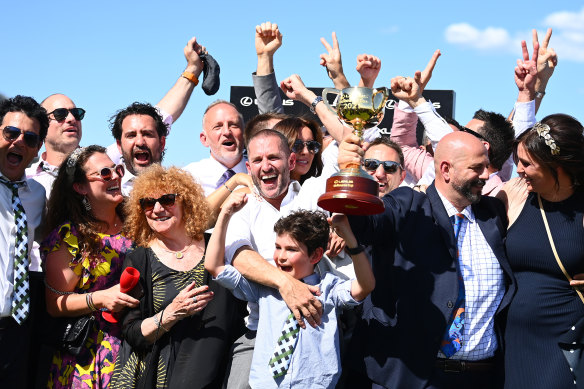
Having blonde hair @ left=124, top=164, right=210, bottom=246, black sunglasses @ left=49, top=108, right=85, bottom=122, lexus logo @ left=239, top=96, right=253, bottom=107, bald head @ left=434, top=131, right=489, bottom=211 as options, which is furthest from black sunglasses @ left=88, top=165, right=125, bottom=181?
lexus logo @ left=239, top=96, right=253, bottom=107

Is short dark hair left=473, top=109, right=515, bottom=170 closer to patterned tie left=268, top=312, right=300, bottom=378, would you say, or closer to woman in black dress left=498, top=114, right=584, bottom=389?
woman in black dress left=498, top=114, right=584, bottom=389

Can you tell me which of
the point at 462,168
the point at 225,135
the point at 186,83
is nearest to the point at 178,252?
the point at 225,135

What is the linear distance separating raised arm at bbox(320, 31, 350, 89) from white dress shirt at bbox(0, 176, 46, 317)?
8.12 ft

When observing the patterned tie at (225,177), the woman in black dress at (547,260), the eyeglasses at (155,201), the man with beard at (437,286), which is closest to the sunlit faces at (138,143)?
the patterned tie at (225,177)

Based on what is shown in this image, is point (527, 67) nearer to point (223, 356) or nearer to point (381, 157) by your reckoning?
point (381, 157)

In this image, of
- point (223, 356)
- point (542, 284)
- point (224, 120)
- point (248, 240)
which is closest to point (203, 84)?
point (224, 120)

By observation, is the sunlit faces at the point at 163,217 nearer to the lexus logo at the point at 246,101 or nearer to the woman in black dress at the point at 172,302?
the woman in black dress at the point at 172,302

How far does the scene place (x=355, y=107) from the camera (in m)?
4.52

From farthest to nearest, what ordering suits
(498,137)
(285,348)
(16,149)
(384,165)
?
(498,137), (384,165), (16,149), (285,348)

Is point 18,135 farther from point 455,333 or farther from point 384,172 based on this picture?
point 455,333

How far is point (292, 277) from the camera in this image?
4.64 meters

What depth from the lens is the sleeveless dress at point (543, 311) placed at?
470cm

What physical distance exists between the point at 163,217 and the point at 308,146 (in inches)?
52.9

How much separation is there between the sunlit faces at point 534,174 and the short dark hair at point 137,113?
2.99 metres
